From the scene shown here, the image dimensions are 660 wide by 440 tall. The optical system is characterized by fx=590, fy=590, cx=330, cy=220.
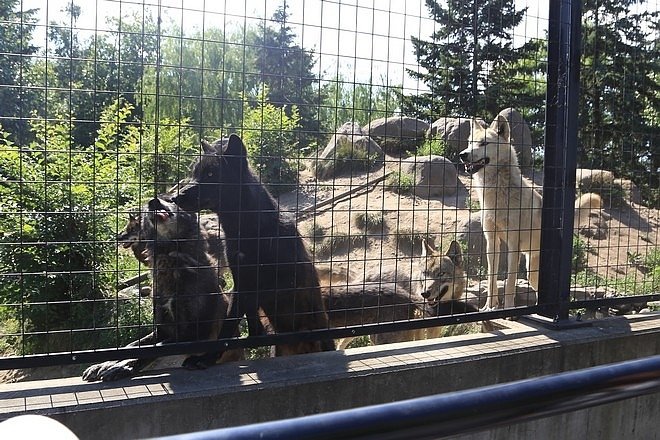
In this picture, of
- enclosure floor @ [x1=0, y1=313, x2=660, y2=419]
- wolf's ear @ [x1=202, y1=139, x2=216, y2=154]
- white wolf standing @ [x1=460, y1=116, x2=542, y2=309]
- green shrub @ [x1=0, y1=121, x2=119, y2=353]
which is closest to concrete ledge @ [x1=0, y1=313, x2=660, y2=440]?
enclosure floor @ [x1=0, y1=313, x2=660, y2=419]

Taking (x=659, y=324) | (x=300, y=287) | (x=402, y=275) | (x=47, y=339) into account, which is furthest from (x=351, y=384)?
(x=47, y=339)

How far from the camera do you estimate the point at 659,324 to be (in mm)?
5031

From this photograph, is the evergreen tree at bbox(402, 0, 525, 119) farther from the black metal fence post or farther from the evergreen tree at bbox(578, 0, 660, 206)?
the evergreen tree at bbox(578, 0, 660, 206)

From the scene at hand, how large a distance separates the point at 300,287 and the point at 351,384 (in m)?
0.94

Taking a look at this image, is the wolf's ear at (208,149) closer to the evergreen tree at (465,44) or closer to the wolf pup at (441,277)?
the evergreen tree at (465,44)

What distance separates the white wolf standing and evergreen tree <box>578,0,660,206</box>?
0.78 m

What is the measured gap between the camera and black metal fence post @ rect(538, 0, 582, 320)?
4.70m

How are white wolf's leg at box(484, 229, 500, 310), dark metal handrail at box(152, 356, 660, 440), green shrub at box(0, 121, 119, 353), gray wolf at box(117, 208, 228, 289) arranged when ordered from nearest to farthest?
dark metal handrail at box(152, 356, 660, 440)
gray wolf at box(117, 208, 228, 289)
white wolf's leg at box(484, 229, 500, 310)
green shrub at box(0, 121, 119, 353)

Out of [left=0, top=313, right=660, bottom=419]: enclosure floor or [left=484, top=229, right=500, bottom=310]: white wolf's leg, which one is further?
[left=484, top=229, right=500, bottom=310]: white wolf's leg

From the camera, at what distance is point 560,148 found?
4.76 metres

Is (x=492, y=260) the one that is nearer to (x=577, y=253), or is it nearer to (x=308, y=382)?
(x=577, y=253)

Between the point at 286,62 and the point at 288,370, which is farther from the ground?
the point at 286,62

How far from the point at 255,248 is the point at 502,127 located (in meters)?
3.59

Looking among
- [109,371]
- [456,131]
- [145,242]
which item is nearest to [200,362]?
[109,371]
